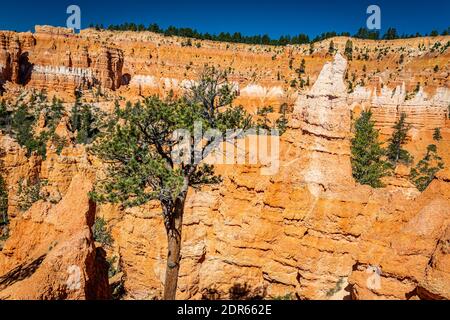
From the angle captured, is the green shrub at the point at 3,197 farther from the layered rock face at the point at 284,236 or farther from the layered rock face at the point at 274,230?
the layered rock face at the point at 274,230

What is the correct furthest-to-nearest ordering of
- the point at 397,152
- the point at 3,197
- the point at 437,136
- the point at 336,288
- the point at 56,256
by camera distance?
the point at 437,136
the point at 397,152
the point at 3,197
the point at 336,288
the point at 56,256

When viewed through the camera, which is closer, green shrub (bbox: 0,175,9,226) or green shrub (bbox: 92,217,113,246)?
green shrub (bbox: 92,217,113,246)

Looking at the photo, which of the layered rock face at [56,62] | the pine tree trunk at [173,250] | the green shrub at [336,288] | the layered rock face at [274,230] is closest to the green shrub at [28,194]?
the layered rock face at [274,230]

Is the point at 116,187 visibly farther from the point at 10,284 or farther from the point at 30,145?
the point at 30,145

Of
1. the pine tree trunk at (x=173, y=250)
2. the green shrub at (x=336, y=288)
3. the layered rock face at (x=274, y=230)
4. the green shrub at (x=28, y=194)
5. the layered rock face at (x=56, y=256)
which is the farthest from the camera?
the green shrub at (x=28, y=194)

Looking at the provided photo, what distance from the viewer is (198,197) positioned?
47.1 ft

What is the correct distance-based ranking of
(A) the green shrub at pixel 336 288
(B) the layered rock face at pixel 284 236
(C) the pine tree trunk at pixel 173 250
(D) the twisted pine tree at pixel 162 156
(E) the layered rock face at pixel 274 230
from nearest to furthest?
(B) the layered rock face at pixel 284 236, (D) the twisted pine tree at pixel 162 156, (C) the pine tree trunk at pixel 173 250, (A) the green shrub at pixel 336 288, (E) the layered rock face at pixel 274 230

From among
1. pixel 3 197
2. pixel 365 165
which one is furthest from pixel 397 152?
pixel 3 197

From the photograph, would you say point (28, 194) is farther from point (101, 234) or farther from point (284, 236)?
point (284, 236)

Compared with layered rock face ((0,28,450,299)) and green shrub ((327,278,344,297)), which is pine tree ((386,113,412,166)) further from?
green shrub ((327,278,344,297))

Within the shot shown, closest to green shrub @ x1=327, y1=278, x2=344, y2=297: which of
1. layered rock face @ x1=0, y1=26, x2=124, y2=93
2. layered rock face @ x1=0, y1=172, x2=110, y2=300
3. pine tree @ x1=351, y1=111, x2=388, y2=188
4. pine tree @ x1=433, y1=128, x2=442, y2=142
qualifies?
layered rock face @ x1=0, y1=172, x2=110, y2=300

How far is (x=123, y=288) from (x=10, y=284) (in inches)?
252

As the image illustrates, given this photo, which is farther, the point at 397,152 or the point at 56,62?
the point at 56,62

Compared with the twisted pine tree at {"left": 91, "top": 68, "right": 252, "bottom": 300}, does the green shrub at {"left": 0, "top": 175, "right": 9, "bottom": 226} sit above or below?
below
